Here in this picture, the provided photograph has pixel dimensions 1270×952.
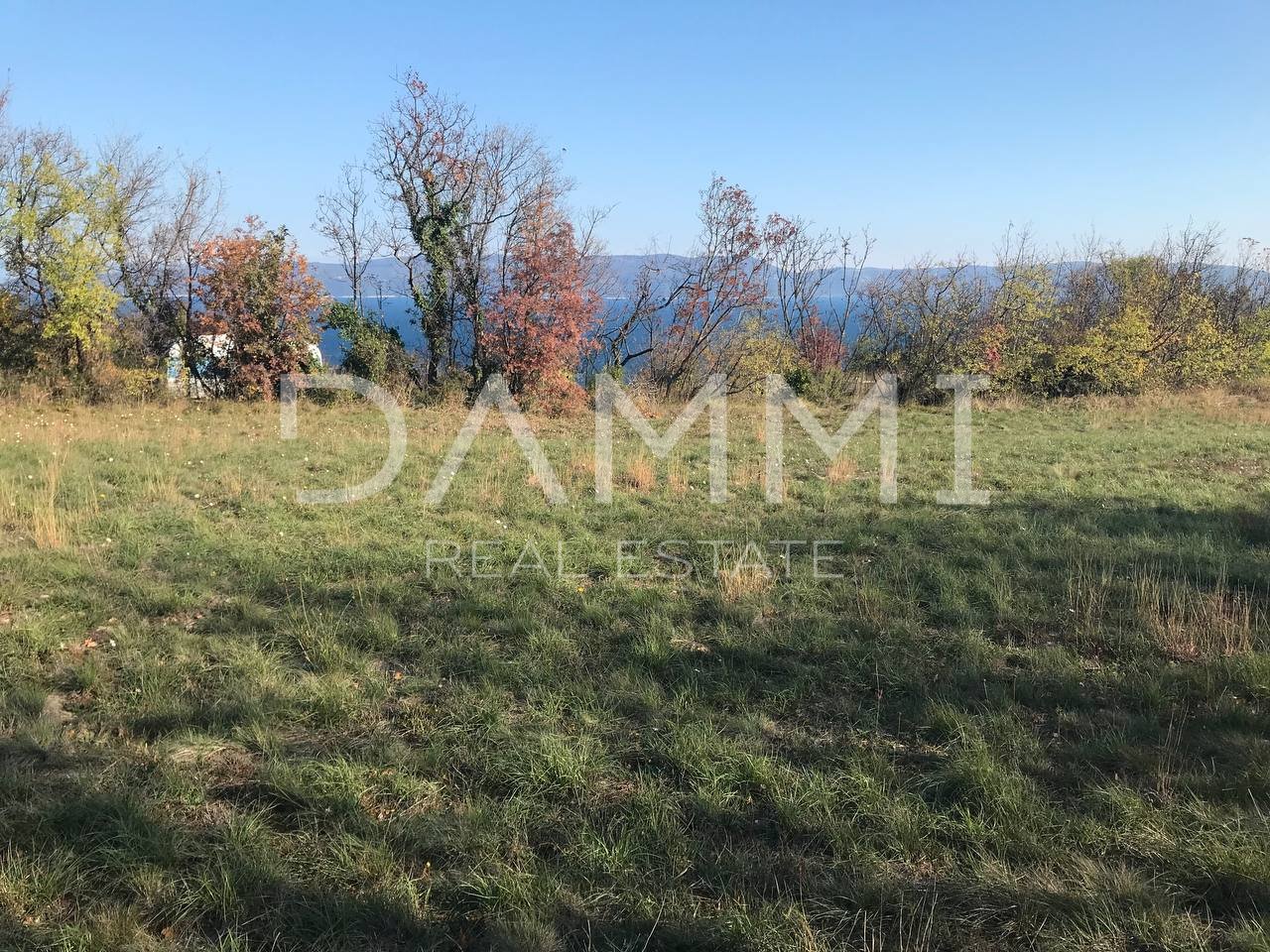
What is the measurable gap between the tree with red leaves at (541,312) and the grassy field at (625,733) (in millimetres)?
8608

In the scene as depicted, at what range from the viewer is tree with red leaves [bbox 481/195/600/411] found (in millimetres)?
14133

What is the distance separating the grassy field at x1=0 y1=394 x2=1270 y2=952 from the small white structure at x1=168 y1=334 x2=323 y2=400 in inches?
329

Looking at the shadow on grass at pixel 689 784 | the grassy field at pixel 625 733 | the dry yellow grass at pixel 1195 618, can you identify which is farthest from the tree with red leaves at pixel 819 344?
the shadow on grass at pixel 689 784

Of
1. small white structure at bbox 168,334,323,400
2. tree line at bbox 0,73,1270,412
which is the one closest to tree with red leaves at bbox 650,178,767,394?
tree line at bbox 0,73,1270,412

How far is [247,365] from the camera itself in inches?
509

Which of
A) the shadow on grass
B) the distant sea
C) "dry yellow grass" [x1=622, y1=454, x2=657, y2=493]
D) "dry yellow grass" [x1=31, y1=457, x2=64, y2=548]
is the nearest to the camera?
the shadow on grass

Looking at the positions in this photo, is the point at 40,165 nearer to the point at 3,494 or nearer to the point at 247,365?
the point at 247,365

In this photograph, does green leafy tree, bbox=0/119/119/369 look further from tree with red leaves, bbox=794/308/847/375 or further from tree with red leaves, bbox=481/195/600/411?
tree with red leaves, bbox=794/308/847/375

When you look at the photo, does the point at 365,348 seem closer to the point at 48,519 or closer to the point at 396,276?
the point at 396,276

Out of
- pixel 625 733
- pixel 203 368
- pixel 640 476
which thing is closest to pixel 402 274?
pixel 203 368

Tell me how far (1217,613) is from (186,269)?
1673cm

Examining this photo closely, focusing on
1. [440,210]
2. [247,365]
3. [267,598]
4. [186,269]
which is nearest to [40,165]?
[186,269]

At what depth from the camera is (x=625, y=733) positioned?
2.92 m

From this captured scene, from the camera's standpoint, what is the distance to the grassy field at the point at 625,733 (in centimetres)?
200
